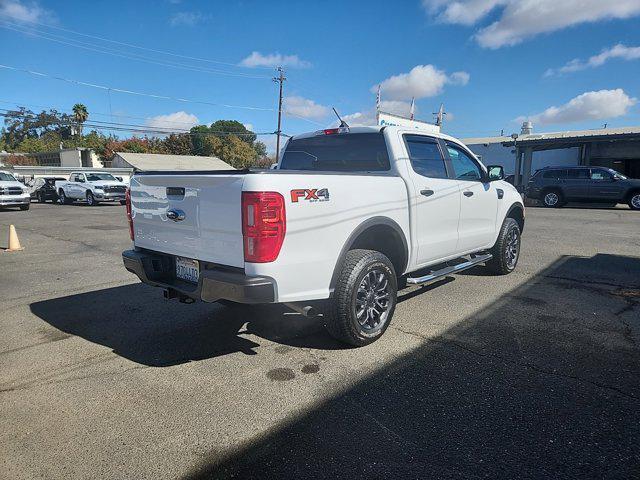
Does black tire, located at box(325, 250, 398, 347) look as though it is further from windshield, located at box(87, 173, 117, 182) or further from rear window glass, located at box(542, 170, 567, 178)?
windshield, located at box(87, 173, 117, 182)

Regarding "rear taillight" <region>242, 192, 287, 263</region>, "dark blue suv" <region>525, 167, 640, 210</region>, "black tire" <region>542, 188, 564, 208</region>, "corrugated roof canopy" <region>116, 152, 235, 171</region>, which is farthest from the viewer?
"corrugated roof canopy" <region>116, 152, 235, 171</region>

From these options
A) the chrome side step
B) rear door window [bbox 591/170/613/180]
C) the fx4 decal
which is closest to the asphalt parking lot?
the chrome side step

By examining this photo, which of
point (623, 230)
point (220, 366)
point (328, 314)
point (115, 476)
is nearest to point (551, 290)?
point (328, 314)

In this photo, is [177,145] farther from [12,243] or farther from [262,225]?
[262,225]

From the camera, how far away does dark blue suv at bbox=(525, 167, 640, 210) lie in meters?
18.1

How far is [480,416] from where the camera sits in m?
2.85

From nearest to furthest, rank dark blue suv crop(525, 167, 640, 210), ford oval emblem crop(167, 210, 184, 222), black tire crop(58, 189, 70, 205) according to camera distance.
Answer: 1. ford oval emblem crop(167, 210, 184, 222)
2. dark blue suv crop(525, 167, 640, 210)
3. black tire crop(58, 189, 70, 205)

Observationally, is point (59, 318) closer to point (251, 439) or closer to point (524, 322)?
point (251, 439)

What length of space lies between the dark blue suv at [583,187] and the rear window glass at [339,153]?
58.4 feet

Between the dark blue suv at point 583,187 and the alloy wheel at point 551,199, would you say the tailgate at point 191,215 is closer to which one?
the dark blue suv at point 583,187

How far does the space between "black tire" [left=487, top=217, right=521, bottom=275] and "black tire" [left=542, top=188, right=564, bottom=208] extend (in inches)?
595

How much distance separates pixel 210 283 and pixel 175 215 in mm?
763

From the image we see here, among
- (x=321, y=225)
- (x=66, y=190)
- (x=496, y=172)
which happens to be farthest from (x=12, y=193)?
(x=321, y=225)

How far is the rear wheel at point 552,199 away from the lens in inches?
778
